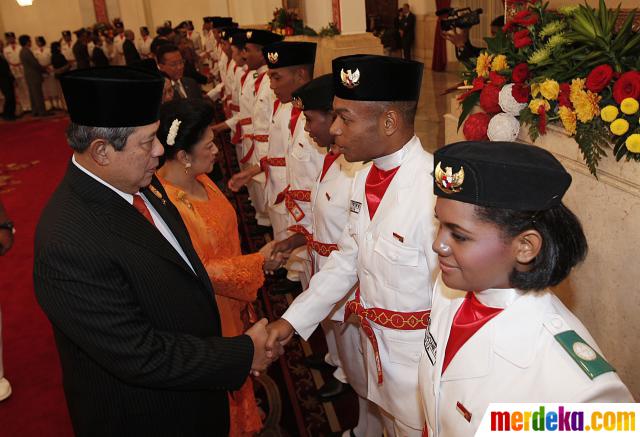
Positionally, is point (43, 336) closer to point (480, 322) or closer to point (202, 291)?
point (202, 291)

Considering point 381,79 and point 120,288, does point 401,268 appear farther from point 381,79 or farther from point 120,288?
point 120,288

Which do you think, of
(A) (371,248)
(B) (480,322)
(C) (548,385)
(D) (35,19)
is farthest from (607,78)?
(D) (35,19)

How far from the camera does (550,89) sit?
2.47 metres

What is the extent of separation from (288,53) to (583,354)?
3262 millimetres

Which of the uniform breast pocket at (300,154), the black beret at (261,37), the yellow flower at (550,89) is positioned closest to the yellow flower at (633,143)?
the yellow flower at (550,89)

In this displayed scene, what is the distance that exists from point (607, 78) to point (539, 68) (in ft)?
1.88

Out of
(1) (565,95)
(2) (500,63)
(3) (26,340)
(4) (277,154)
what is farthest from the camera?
(4) (277,154)

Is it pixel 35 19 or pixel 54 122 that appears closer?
pixel 54 122

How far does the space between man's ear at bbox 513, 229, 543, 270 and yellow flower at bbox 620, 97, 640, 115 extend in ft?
3.40

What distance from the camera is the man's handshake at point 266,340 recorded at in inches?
87.1

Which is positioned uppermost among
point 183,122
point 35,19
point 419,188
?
point 35,19

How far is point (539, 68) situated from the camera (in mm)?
2730

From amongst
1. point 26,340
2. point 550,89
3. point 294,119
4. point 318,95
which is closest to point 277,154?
point 294,119

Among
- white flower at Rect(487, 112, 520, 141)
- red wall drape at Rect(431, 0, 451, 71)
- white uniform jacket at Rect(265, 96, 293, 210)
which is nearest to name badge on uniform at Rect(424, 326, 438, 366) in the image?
white flower at Rect(487, 112, 520, 141)
